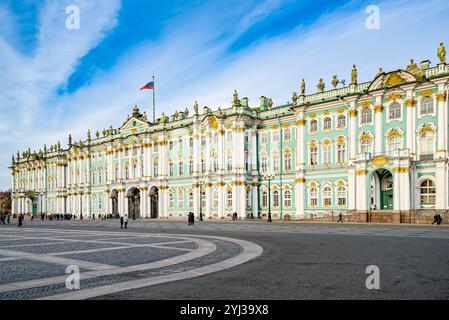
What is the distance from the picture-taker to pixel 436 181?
40750 millimetres

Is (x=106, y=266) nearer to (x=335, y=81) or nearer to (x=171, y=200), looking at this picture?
(x=335, y=81)

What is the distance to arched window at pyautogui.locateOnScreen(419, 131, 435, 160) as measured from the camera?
42.1 m

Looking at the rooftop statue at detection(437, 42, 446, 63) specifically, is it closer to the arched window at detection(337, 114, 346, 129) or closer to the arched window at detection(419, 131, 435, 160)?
the arched window at detection(419, 131, 435, 160)

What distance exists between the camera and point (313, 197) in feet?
170

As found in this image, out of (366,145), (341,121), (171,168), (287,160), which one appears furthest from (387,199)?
(171,168)

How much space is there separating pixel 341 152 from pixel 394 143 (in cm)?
676

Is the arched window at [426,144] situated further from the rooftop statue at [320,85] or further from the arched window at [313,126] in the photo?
the rooftop statue at [320,85]

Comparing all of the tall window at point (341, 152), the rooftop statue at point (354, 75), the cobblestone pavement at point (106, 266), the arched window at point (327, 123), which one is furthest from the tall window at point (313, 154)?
the cobblestone pavement at point (106, 266)

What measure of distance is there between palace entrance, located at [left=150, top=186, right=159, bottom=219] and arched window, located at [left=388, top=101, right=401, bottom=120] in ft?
140

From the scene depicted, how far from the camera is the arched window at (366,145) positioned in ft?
154

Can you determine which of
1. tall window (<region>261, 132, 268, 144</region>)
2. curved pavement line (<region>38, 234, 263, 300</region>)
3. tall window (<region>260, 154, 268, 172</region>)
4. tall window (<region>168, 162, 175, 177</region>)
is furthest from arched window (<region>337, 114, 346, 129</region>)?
curved pavement line (<region>38, 234, 263, 300</region>)

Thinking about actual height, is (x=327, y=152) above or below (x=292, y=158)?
above

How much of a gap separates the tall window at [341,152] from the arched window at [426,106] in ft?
32.2

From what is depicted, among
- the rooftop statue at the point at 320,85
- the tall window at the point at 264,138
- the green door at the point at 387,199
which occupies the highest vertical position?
the rooftop statue at the point at 320,85
